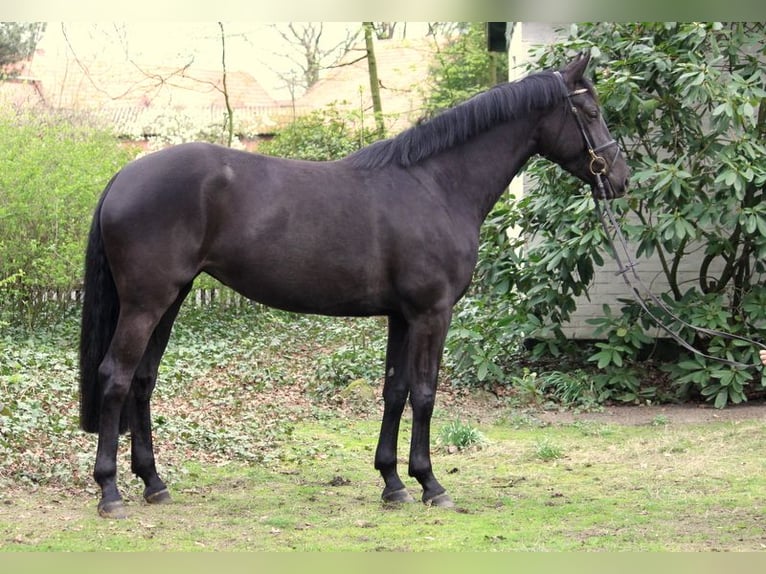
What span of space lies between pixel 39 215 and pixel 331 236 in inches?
320

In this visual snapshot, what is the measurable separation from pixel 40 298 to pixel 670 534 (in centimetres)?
947

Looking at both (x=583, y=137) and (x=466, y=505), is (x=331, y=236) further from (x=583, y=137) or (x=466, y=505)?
(x=466, y=505)

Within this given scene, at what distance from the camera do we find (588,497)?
18.0 ft

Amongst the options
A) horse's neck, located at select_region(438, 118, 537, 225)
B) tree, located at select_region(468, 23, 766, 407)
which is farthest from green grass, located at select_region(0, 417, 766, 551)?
horse's neck, located at select_region(438, 118, 537, 225)

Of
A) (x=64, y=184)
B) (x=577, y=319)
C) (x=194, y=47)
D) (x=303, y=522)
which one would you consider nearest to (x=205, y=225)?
(x=303, y=522)

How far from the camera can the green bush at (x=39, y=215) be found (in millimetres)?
11688

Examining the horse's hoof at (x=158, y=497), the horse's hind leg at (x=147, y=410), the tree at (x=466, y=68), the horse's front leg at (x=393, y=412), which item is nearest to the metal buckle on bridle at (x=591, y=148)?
the horse's front leg at (x=393, y=412)

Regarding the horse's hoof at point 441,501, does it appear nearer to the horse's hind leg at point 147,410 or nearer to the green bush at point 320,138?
the horse's hind leg at point 147,410

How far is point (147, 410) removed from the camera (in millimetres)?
5129

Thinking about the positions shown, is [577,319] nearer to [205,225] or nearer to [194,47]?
[205,225]

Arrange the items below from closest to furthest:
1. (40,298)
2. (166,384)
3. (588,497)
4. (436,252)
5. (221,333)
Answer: (436,252) → (588,497) → (166,384) → (40,298) → (221,333)

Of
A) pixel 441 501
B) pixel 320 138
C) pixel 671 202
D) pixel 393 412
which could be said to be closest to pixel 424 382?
pixel 393 412

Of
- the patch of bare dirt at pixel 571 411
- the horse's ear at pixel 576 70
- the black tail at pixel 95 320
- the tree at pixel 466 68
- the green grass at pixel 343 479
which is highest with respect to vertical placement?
the tree at pixel 466 68

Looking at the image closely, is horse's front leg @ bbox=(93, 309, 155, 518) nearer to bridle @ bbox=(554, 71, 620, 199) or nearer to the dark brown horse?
the dark brown horse
